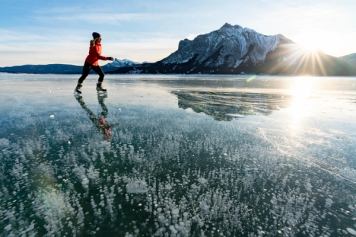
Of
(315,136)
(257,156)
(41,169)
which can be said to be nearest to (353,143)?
(315,136)

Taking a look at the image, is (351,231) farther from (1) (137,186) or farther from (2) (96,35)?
(2) (96,35)

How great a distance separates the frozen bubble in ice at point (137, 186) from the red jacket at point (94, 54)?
49.9 ft

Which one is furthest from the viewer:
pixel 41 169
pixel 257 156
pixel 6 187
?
pixel 257 156

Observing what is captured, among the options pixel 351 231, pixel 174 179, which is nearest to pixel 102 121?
pixel 174 179

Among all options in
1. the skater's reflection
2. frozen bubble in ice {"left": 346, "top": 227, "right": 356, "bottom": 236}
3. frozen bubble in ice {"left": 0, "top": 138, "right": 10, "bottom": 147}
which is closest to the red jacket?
the skater's reflection

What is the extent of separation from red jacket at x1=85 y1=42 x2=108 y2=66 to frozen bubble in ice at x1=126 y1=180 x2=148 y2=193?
49.9 feet

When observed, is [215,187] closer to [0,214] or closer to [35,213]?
[35,213]

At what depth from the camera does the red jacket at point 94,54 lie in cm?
1914

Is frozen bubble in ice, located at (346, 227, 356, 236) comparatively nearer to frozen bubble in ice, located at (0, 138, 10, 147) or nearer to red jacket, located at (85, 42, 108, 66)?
frozen bubble in ice, located at (0, 138, 10, 147)

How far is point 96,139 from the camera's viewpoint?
25.1 ft

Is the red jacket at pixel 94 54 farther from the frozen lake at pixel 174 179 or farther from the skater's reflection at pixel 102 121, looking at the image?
the frozen lake at pixel 174 179

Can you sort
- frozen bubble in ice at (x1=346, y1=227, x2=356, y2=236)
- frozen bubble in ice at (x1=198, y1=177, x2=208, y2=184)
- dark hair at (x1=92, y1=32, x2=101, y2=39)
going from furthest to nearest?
1. dark hair at (x1=92, y1=32, x2=101, y2=39)
2. frozen bubble in ice at (x1=198, y1=177, x2=208, y2=184)
3. frozen bubble in ice at (x1=346, y1=227, x2=356, y2=236)

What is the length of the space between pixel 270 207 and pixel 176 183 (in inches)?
57.7

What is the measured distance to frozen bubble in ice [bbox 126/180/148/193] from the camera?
15.2 feet
